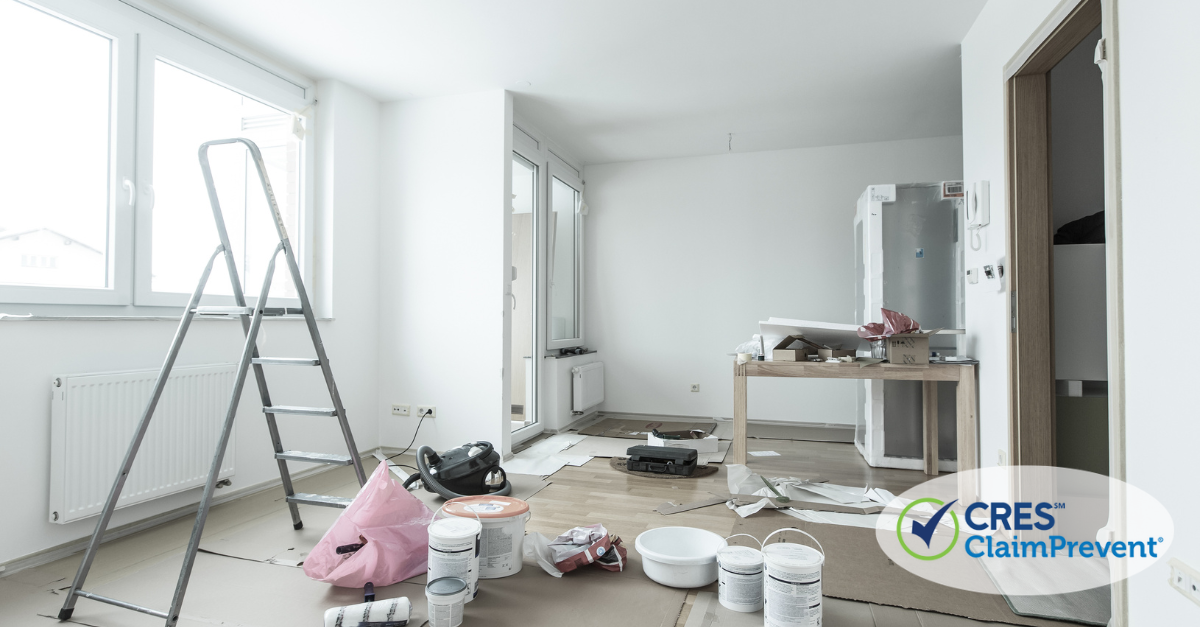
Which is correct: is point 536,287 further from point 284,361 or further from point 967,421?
point 967,421

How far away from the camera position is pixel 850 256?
16.7 feet

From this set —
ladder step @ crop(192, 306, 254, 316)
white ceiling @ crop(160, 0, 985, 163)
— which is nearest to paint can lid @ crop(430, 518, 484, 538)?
ladder step @ crop(192, 306, 254, 316)

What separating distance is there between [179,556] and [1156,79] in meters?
3.53

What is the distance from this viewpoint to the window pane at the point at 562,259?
16.9 feet

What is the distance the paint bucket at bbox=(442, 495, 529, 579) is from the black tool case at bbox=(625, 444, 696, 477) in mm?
1532

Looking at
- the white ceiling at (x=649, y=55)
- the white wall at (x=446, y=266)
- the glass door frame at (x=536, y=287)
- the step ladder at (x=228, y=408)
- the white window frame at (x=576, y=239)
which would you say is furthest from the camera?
the white window frame at (x=576, y=239)

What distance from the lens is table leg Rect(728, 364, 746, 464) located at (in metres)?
3.19

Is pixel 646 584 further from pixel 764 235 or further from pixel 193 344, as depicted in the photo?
pixel 764 235

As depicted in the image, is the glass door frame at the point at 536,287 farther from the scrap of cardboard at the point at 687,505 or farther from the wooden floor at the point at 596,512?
the scrap of cardboard at the point at 687,505

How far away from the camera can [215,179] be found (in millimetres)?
3115

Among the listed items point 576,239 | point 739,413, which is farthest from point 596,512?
point 576,239

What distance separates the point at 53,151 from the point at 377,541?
83.8 inches

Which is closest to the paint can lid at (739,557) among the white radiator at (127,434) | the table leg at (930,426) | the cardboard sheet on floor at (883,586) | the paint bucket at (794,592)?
the paint bucket at (794,592)

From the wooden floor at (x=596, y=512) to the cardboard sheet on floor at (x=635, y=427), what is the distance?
0.83 metres
